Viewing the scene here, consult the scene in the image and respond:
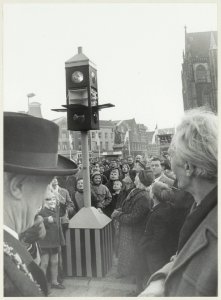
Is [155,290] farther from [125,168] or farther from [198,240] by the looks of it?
[125,168]

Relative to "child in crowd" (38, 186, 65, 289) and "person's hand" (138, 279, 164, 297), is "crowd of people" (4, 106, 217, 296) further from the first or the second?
"child in crowd" (38, 186, 65, 289)

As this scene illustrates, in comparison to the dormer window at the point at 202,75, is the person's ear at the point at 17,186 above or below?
below

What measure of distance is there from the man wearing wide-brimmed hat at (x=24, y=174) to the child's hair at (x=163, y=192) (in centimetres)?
125

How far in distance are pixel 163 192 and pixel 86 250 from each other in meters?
0.92

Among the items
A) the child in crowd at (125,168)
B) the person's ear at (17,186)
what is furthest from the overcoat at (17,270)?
the child in crowd at (125,168)

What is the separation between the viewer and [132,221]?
2.64 m

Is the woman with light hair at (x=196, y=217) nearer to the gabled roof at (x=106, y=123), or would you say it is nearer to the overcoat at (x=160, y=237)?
the overcoat at (x=160, y=237)

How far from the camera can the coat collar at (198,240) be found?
115 centimetres

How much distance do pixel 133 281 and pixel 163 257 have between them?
1.37ft

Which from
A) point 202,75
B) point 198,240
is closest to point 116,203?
point 202,75

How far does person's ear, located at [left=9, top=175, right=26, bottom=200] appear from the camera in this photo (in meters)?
1.11

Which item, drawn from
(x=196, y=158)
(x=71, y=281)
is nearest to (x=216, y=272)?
(x=196, y=158)

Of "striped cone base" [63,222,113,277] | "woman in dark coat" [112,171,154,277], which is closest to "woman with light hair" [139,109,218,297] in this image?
"woman in dark coat" [112,171,154,277]

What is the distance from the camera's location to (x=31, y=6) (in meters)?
2.20
